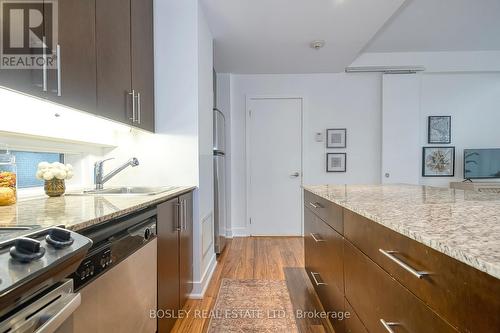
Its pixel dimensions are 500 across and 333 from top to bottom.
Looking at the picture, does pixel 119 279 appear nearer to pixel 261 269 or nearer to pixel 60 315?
pixel 60 315

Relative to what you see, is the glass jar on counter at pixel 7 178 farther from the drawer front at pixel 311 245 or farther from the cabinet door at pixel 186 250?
the drawer front at pixel 311 245

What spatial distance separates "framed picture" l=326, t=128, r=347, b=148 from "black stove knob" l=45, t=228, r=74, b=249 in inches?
163

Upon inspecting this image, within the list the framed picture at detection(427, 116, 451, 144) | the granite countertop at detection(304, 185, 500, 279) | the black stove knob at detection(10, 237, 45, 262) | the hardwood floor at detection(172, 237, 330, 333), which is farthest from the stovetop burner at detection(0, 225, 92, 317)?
the framed picture at detection(427, 116, 451, 144)

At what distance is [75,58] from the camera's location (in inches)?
50.8

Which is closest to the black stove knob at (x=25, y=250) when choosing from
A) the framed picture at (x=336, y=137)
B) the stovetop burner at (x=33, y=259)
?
the stovetop burner at (x=33, y=259)

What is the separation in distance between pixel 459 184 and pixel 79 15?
16.2 ft

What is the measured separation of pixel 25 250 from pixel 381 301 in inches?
41.4

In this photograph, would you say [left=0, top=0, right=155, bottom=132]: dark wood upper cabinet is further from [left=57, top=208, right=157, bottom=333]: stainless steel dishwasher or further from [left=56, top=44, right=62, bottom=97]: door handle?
[left=57, top=208, right=157, bottom=333]: stainless steel dishwasher

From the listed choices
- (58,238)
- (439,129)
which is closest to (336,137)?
(439,129)

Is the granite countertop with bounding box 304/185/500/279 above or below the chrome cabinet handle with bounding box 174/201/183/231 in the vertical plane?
above

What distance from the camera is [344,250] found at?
1414 mm

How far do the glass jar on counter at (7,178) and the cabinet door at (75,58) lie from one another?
0.43m

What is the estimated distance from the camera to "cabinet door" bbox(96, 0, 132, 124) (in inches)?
59.5

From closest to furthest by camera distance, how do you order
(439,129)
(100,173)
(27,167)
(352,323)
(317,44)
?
(352,323) < (27,167) < (100,173) < (317,44) < (439,129)
